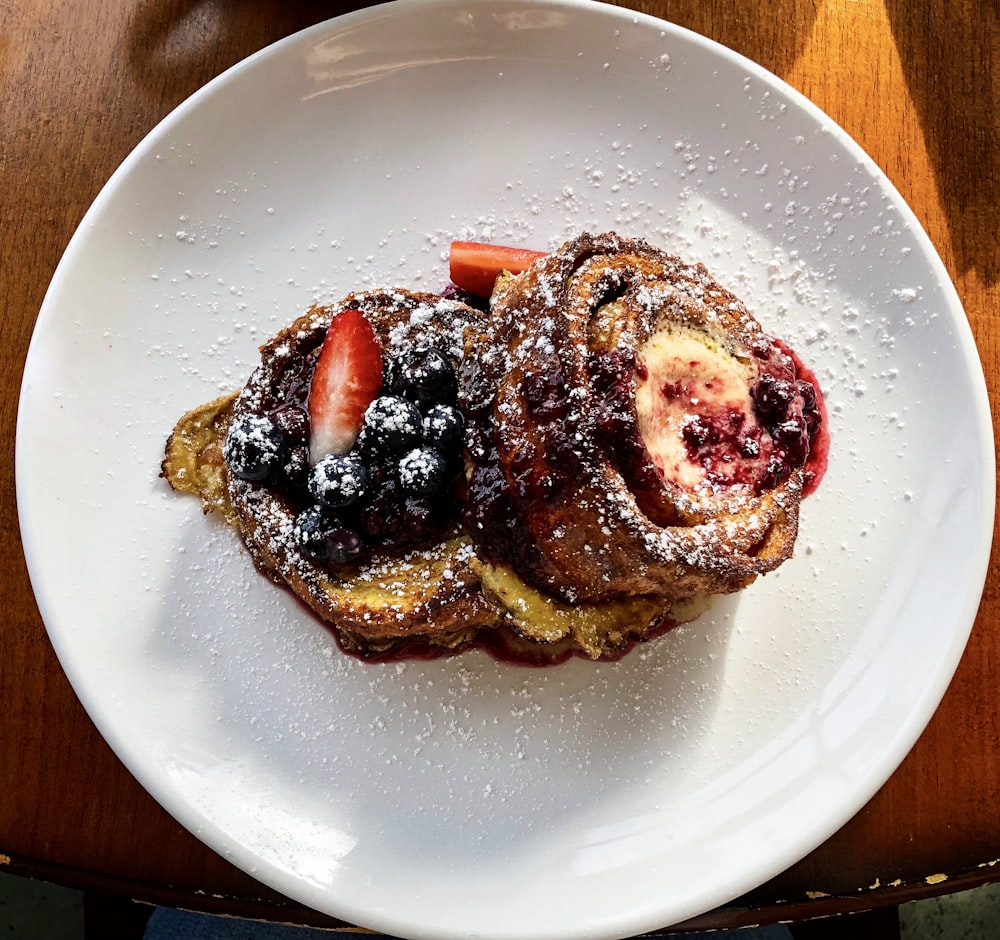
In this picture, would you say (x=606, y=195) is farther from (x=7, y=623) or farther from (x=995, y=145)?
(x=7, y=623)

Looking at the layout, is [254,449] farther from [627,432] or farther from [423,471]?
[627,432]

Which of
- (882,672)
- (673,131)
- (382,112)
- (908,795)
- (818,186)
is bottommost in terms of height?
(908,795)

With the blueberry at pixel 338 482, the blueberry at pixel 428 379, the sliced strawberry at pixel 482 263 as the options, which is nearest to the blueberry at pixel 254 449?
the blueberry at pixel 338 482

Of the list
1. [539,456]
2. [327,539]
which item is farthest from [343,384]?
[539,456]

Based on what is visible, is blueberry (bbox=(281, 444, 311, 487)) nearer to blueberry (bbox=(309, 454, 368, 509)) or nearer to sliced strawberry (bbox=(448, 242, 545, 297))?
blueberry (bbox=(309, 454, 368, 509))

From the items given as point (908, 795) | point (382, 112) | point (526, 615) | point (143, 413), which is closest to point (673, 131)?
point (382, 112)

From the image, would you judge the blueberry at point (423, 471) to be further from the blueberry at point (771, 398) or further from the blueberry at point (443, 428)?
the blueberry at point (771, 398)
